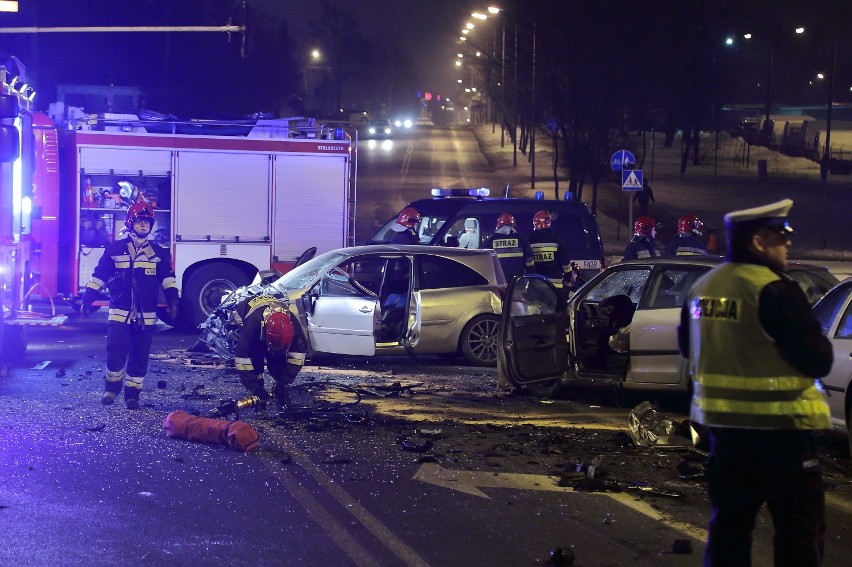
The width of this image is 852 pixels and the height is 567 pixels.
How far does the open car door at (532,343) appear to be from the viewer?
31.0 feet

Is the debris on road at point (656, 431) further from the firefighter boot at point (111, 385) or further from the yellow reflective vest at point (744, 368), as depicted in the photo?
the firefighter boot at point (111, 385)

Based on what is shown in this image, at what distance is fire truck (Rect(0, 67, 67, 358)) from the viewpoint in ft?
35.7

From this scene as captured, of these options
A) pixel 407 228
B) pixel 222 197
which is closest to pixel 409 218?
pixel 407 228

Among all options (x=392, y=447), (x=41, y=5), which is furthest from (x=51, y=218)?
(x=41, y=5)

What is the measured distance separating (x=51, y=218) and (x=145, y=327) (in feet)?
20.4

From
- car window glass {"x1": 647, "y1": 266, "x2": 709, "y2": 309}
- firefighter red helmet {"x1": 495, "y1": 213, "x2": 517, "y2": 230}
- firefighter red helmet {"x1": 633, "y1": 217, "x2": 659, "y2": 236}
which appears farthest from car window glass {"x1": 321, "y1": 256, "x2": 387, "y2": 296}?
firefighter red helmet {"x1": 633, "y1": 217, "x2": 659, "y2": 236}

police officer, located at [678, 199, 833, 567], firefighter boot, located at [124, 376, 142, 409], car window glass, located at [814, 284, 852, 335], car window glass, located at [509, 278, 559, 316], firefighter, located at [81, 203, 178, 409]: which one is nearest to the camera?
police officer, located at [678, 199, 833, 567]

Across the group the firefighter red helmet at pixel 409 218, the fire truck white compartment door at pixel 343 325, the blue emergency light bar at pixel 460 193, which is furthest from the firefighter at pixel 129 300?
the blue emergency light bar at pixel 460 193

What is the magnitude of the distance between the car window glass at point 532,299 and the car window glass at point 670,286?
887 mm

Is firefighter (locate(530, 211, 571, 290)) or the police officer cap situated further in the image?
firefighter (locate(530, 211, 571, 290))

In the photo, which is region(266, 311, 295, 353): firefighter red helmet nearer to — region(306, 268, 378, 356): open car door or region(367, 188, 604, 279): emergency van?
region(306, 268, 378, 356): open car door

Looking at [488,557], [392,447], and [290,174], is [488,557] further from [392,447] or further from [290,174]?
[290,174]

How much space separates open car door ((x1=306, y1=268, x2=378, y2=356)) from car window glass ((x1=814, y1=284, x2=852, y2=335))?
478 cm

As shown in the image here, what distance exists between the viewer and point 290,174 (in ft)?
53.0
